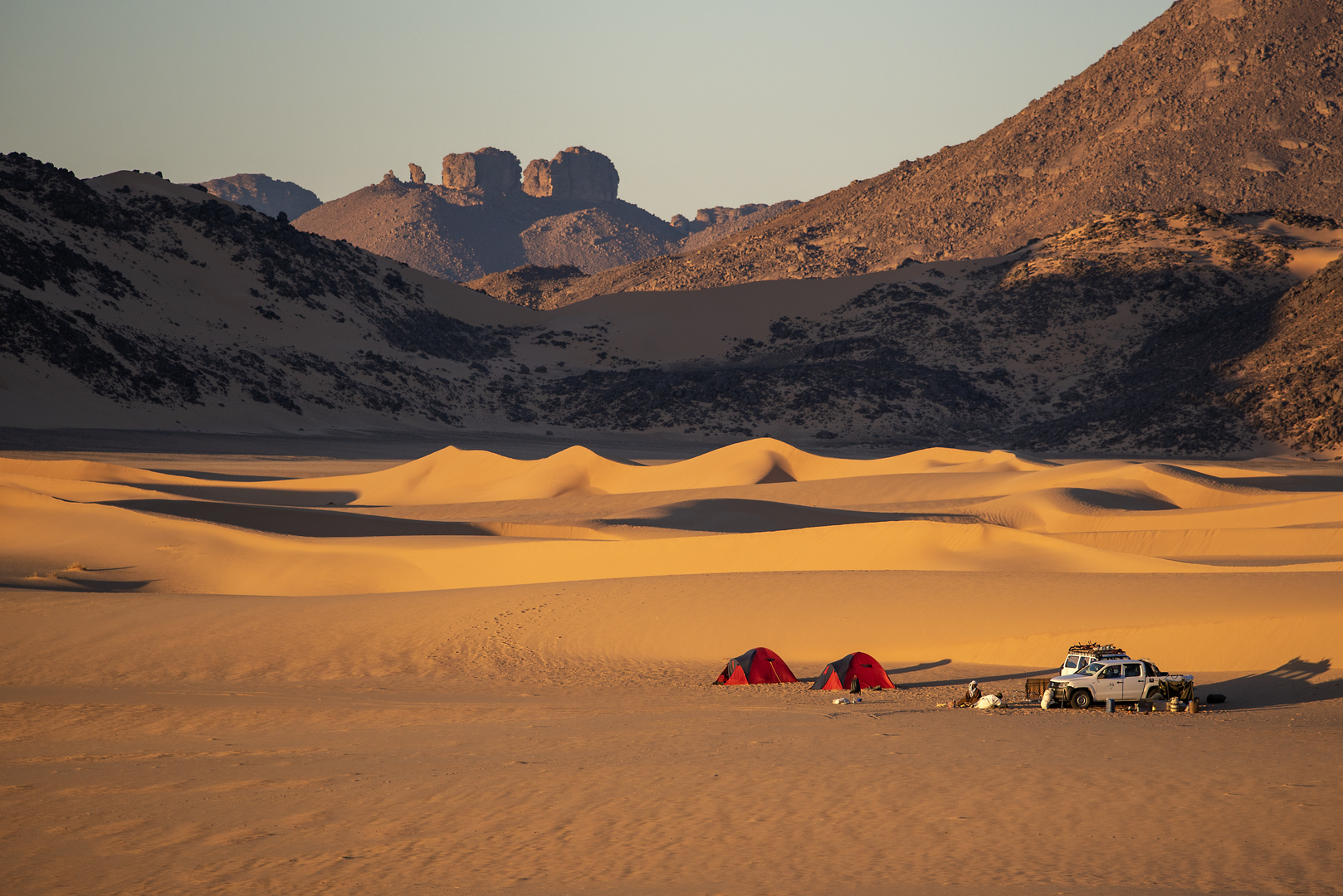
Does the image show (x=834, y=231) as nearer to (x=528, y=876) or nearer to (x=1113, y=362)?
(x=1113, y=362)

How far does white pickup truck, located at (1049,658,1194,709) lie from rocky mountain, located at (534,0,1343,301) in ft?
300

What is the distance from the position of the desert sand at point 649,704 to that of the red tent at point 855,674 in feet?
1.03

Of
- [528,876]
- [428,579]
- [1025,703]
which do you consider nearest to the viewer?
[528,876]

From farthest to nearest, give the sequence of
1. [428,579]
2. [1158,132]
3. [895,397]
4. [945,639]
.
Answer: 1. [1158,132]
2. [895,397]
3. [428,579]
4. [945,639]

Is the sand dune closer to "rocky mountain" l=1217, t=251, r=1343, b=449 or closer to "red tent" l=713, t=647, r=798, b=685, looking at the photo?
"red tent" l=713, t=647, r=798, b=685

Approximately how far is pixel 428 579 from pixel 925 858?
17064 mm

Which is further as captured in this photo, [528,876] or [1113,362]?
[1113,362]

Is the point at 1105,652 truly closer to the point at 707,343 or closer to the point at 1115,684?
the point at 1115,684

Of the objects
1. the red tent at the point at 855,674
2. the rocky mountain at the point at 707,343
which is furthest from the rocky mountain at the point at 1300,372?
the red tent at the point at 855,674

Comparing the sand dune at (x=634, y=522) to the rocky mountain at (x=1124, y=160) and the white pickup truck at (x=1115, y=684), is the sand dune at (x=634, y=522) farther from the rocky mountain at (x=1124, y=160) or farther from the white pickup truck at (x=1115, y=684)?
the rocky mountain at (x=1124, y=160)

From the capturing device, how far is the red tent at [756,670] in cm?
1425

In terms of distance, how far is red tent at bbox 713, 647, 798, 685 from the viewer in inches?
561

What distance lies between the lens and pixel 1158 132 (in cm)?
10631

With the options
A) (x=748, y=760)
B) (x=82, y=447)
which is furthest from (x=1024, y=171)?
(x=748, y=760)
